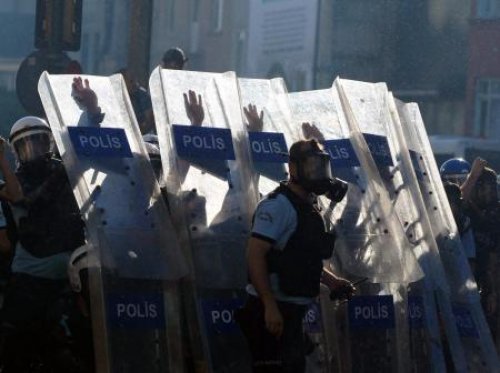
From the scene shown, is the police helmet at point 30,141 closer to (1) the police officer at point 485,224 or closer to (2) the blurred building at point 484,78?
(1) the police officer at point 485,224

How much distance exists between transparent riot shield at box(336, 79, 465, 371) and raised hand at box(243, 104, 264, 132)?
0.78 metres

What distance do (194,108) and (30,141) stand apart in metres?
1.13

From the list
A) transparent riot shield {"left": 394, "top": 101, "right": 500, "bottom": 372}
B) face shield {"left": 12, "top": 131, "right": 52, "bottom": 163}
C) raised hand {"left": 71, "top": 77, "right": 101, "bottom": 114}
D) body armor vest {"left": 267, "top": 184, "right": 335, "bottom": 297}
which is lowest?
transparent riot shield {"left": 394, "top": 101, "right": 500, "bottom": 372}

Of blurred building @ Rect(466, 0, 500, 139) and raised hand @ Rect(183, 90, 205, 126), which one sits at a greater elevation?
raised hand @ Rect(183, 90, 205, 126)

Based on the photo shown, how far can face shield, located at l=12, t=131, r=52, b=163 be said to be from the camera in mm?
8031

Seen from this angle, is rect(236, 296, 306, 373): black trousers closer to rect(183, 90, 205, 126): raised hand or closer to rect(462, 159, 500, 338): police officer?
rect(183, 90, 205, 126): raised hand

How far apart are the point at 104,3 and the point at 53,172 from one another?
48631 millimetres

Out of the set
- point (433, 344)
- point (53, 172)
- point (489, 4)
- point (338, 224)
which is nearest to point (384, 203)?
point (338, 224)

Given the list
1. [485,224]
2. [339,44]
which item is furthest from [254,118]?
[339,44]

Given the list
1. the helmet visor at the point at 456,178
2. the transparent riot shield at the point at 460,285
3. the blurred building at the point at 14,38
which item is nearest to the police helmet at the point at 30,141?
the transparent riot shield at the point at 460,285

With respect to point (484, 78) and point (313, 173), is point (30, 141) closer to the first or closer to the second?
point (313, 173)

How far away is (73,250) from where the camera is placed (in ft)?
26.4

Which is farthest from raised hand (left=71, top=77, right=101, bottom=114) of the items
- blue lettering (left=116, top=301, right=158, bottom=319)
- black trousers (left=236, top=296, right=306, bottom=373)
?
black trousers (left=236, top=296, right=306, bottom=373)

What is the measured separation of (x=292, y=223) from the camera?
24.0 feet
